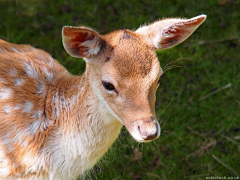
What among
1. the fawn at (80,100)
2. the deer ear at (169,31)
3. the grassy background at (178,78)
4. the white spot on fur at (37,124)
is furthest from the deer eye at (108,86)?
the grassy background at (178,78)

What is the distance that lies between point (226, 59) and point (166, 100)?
1.17 meters

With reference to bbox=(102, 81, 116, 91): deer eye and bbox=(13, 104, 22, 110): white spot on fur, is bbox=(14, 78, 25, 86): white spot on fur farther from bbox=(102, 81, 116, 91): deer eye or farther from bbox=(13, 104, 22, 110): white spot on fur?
→ bbox=(102, 81, 116, 91): deer eye

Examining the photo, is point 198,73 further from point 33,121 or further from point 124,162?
point 33,121

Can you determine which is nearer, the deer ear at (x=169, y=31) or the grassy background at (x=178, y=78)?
the deer ear at (x=169, y=31)

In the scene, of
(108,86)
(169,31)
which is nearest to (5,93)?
(108,86)

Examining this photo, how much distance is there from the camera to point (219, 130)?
5152 mm

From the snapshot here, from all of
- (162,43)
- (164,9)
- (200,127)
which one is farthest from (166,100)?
(162,43)

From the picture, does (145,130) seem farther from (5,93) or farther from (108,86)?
(5,93)

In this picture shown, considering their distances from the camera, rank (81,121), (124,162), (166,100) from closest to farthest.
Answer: (81,121)
(124,162)
(166,100)

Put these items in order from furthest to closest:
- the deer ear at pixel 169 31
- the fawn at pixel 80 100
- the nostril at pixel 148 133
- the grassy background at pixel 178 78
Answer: the grassy background at pixel 178 78 < the deer ear at pixel 169 31 < the fawn at pixel 80 100 < the nostril at pixel 148 133

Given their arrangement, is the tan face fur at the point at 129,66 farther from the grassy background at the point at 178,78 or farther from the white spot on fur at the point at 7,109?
the grassy background at the point at 178,78

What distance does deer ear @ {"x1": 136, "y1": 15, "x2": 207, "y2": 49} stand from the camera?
3088 millimetres

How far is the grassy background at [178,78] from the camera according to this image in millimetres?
4891

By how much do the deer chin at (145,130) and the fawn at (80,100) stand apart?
11 millimetres
